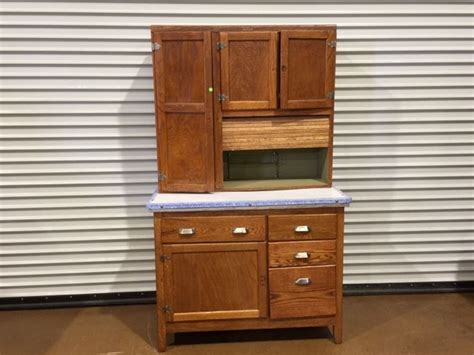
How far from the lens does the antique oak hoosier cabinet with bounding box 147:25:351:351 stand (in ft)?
8.99

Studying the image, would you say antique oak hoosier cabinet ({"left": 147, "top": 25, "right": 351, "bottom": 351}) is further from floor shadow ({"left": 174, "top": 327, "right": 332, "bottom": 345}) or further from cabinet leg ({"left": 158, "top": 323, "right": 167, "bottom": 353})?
floor shadow ({"left": 174, "top": 327, "right": 332, "bottom": 345})

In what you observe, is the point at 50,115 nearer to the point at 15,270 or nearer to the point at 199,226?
the point at 15,270

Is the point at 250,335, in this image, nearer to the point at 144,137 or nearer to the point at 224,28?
the point at 144,137

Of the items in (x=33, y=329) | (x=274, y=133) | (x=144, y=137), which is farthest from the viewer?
(x=144, y=137)

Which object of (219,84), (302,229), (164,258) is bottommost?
(164,258)

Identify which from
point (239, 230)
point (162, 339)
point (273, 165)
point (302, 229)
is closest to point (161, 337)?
point (162, 339)

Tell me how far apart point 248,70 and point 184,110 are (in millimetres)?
478

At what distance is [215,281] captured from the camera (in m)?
2.79

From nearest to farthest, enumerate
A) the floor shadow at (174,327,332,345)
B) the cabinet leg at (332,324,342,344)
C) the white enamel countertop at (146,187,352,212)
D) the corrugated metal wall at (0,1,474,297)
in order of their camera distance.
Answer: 1. the white enamel countertop at (146,187,352,212)
2. the cabinet leg at (332,324,342,344)
3. the floor shadow at (174,327,332,345)
4. the corrugated metal wall at (0,1,474,297)

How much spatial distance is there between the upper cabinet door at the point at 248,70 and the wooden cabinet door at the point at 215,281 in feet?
2.98

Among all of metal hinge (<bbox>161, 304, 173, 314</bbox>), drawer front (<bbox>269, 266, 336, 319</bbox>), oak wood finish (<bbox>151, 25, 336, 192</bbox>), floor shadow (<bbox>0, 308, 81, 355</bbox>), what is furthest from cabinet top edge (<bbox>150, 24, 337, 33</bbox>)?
floor shadow (<bbox>0, 308, 81, 355</bbox>)

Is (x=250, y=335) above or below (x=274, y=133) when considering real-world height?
below

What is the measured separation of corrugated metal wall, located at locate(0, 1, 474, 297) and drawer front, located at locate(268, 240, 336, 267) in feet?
2.75

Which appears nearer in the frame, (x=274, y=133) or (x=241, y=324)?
(x=241, y=324)
